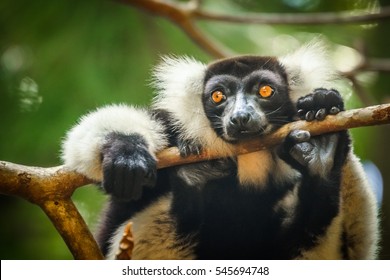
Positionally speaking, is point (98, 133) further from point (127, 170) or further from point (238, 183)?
point (238, 183)

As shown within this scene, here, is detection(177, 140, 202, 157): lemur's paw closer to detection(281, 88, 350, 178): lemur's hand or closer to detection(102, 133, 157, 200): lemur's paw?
detection(102, 133, 157, 200): lemur's paw

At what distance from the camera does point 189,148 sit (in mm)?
2100

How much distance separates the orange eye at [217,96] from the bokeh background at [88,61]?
504 mm

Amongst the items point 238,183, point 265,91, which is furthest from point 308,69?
point 238,183

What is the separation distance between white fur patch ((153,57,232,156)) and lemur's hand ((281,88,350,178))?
0.81 feet

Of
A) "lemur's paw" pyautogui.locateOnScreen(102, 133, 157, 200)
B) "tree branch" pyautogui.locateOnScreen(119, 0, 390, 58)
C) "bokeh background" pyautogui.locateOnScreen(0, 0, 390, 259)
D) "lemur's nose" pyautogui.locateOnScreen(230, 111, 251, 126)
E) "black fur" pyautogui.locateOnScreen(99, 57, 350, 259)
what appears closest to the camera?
"lemur's paw" pyautogui.locateOnScreen(102, 133, 157, 200)

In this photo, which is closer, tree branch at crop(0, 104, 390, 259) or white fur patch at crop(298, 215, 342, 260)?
tree branch at crop(0, 104, 390, 259)

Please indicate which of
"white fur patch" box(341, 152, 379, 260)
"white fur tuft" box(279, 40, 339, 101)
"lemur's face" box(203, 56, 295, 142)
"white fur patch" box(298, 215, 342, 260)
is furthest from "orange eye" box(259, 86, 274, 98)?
"white fur patch" box(298, 215, 342, 260)

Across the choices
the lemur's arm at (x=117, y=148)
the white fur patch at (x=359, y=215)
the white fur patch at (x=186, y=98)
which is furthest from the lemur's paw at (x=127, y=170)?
the white fur patch at (x=359, y=215)

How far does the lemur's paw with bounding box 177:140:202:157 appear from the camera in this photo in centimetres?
208

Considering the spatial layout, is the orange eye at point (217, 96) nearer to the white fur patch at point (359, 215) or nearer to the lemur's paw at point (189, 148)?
the lemur's paw at point (189, 148)

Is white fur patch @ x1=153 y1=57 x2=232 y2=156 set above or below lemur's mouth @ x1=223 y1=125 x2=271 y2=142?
above

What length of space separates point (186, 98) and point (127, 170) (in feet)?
1.88

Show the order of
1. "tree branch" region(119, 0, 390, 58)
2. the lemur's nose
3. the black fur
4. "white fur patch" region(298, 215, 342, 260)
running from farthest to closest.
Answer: "tree branch" region(119, 0, 390, 58), "white fur patch" region(298, 215, 342, 260), the black fur, the lemur's nose
